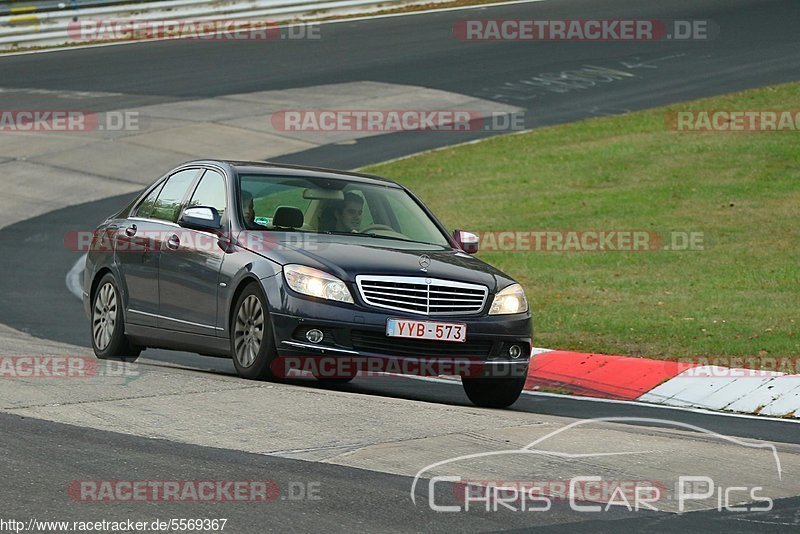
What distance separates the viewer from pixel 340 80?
33.3 meters

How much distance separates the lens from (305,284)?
31.7ft

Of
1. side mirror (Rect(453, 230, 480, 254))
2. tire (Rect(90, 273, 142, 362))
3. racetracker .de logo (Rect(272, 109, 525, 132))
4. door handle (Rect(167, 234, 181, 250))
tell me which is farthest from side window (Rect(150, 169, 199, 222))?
racetracker .de logo (Rect(272, 109, 525, 132))

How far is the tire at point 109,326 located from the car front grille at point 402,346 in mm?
2717

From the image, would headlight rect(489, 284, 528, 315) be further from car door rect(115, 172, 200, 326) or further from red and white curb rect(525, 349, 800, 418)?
car door rect(115, 172, 200, 326)

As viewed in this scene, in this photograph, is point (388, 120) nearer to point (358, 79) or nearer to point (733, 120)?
point (358, 79)

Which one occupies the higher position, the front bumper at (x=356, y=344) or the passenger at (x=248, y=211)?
the passenger at (x=248, y=211)

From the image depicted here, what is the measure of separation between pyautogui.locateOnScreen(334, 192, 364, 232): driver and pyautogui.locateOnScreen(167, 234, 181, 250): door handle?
47.2 inches

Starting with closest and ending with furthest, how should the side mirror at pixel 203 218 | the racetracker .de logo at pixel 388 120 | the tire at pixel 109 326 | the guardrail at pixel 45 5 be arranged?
the side mirror at pixel 203 218, the tire at pixel 109 326, the racetracker .de logo at pixel 388 120, the guardrail at pixel 45 5

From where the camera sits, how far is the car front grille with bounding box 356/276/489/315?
31.8 ft

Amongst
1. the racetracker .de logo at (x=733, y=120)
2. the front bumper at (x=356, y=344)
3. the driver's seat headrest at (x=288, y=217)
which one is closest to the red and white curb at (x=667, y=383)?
the front bumper at (x=356, y=344)

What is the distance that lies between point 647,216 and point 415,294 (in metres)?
11.6

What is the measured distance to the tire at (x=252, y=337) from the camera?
9.77 m

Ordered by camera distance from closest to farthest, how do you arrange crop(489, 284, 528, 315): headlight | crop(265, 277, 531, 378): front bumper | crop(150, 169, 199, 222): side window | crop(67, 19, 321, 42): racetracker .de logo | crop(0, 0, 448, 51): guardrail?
crop(265, 277, 531, 378): front bumper < crop(489, 284, 528, 315): headlight < crop(150, 169, 199, 222): side window < crop(0, 0, 448, 51): guardrail < crop(67, 19, 321, 42): racetracker .de logo

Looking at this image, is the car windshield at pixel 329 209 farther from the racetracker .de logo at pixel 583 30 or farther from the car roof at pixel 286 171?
the racetracker .de logo at pixel 583 30
